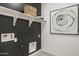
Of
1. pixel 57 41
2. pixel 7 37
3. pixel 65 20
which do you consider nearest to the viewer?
pixel 7 37

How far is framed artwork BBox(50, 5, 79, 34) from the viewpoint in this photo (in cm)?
251

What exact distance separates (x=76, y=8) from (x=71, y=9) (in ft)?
0.53

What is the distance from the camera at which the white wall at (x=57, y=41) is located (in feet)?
8.31

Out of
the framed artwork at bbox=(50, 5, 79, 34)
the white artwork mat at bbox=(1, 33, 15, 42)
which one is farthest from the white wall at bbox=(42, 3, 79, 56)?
the white artwork mat at bbox=(1, 33, 15, 42)

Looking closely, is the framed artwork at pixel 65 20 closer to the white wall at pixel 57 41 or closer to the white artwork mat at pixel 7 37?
the white wall at pixel 57 41

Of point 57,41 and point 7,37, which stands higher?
point 7,37

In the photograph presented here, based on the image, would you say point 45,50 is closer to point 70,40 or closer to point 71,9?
point 70,40

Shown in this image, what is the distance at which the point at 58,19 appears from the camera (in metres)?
2.98

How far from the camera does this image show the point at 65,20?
2.76 meters

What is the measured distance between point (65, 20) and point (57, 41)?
81 cm

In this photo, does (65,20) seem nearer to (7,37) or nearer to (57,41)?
(57,41)

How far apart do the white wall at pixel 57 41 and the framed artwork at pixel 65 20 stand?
0.16 metres

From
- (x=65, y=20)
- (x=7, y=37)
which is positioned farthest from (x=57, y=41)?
Result: (x=7, y=37)

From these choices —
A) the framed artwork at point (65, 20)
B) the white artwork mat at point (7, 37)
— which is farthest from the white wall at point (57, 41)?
the white artwork mat at point (7, 37)
